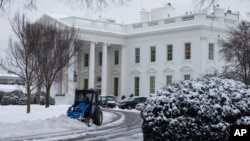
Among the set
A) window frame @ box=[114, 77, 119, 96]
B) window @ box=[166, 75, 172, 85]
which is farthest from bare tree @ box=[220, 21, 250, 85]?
window frame @ box=[114, 77, 119, 96]

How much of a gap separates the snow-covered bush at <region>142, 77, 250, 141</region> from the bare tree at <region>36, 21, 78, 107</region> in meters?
23.8

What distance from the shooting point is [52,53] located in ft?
118

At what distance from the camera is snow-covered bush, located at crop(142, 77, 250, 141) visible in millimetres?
9672

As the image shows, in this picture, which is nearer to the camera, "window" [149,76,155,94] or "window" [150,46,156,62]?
"window" [149,76,155,94]

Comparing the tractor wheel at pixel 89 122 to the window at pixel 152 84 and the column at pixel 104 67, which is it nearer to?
the window at pixel 152 84

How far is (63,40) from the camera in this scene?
124 ft

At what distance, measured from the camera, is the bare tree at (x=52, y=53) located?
3441 centimetres

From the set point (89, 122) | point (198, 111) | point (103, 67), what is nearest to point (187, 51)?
point (103, 67)

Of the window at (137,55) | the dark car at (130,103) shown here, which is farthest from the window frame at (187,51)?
the dark car at (130,103)

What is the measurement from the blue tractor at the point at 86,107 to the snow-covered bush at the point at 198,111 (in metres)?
14.5

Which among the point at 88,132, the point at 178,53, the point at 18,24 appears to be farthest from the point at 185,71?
the point at 88,132

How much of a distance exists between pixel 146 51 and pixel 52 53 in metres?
28.4

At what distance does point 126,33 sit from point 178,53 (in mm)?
10442

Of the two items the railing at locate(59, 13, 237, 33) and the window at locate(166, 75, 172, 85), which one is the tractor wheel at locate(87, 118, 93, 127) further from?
the window at locate(166, 75, 172, 85)
